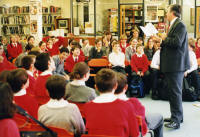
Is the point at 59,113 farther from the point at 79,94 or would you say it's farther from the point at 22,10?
the point at 22,10

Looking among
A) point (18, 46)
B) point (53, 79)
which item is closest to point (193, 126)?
point (53, 79)

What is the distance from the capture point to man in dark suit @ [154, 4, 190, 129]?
4.11 meters

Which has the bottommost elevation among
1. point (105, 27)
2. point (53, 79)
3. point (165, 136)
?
point (165, 136)

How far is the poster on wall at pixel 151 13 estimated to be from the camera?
1134 centimetres

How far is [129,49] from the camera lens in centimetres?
764

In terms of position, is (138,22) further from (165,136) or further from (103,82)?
(103,82)

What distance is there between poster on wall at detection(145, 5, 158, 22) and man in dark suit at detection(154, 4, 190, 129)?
731 centimetres

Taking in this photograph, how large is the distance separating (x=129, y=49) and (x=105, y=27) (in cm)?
477

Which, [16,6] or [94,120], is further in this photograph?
[16,6]

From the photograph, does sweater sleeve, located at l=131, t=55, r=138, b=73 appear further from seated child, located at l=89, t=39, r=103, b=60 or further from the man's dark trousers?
the man's dark trousers

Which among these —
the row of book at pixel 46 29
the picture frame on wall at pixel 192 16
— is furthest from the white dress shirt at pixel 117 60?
the row of book at pixel 46 29

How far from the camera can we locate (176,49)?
13.7 feet

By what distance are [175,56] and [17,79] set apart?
7.58ft

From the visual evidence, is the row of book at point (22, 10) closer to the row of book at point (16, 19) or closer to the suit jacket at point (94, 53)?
the row of book at point (16, 19)
